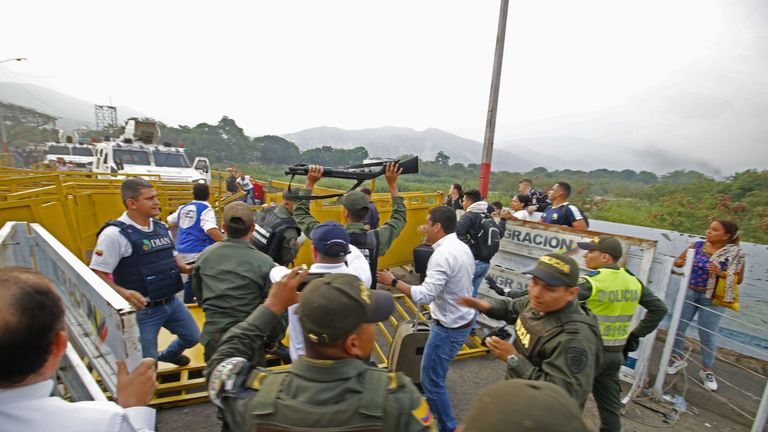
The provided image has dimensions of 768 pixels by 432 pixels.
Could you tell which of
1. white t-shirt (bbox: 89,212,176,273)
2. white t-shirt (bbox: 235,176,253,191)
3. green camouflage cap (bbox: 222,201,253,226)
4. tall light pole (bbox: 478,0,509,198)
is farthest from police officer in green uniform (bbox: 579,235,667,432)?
white t-shirt (bbox: 235,176,253,191)

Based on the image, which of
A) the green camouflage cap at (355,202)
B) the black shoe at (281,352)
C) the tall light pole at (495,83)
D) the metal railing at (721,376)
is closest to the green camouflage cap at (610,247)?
the metal railing at (721,376)

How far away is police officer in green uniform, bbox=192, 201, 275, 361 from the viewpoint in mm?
2221

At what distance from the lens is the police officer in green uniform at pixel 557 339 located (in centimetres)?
168

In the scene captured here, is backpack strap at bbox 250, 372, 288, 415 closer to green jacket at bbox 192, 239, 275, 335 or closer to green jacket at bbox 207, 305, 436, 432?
green jacket at bbox 207, 305, 436, 432

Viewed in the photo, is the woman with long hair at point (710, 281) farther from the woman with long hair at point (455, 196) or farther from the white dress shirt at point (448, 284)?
the woman with long hair at point (455, 196)

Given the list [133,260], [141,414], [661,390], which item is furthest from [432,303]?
[661,390]

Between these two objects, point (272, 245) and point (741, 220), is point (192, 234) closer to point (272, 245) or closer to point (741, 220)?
point (272, 245)

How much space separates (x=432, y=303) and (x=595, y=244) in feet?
4.41

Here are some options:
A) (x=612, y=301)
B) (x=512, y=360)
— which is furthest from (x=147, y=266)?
(x=612, y=301)

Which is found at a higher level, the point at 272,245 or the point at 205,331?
the point at 272,245

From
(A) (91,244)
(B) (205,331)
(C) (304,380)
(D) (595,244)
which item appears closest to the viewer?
(C) (304,380)

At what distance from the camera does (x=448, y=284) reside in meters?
2.73

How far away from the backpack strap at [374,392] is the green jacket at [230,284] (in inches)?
52.5

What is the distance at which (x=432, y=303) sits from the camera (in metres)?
2.79
